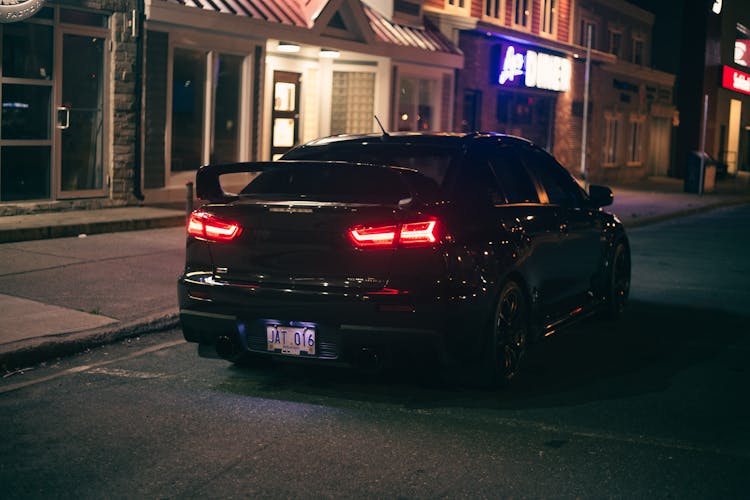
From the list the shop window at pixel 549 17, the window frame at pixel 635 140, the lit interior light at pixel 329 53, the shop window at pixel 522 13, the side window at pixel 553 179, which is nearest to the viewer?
the side window at pixel 553 179

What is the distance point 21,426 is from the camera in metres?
5.86

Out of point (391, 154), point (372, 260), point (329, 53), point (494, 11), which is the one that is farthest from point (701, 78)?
point (372, 260)

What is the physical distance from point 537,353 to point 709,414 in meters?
1.87

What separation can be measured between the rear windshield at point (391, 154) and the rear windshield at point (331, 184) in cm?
38

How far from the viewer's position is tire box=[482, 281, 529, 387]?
6598mm

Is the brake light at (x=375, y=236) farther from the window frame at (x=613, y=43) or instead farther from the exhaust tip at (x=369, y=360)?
the window frame at (x=613, y=43)

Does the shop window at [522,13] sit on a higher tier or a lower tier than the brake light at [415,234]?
higher

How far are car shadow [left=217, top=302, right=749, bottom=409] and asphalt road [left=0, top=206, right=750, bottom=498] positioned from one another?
19 millimetres

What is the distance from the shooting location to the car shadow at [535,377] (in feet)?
21.5

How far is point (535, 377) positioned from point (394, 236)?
1.69m

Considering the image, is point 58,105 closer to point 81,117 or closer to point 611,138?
point 81,117

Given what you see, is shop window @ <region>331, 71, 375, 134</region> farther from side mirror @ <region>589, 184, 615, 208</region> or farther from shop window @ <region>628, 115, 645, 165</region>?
shop window @ <region>628, 115, 645, 165</region>

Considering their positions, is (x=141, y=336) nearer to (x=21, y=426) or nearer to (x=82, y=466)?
(x=21, y=426)

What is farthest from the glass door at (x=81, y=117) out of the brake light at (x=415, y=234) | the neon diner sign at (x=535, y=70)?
the neon diner sign at (x=535, y=70)
